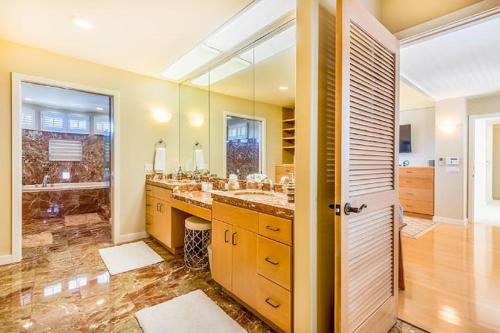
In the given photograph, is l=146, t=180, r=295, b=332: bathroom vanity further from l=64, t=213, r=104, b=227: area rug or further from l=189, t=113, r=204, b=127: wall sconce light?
l=64, t=213, r=104, b=227: area rug

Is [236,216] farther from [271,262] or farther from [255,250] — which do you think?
[271,262]

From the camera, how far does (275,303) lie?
1622 mm

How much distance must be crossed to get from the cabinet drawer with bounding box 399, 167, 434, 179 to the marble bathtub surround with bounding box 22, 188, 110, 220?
624cm

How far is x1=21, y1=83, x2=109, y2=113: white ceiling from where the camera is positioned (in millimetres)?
4531

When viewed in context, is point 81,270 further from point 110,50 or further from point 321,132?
point 321,132

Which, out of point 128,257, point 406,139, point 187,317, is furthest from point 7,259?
point 406,139

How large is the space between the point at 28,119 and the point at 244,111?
497 cm

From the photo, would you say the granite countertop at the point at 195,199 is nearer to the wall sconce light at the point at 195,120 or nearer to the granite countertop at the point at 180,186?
the granite countertop at the point at 180,186

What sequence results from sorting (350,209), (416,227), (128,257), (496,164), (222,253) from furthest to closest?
(496,164), (416,227), (128,257), (222,253), (350,209)

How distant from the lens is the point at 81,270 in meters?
2.62

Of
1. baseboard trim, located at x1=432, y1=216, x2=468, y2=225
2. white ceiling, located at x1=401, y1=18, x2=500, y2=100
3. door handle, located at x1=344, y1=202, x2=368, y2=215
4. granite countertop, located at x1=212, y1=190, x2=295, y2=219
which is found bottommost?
baseboard trim, located at x1=432, y1=216, x2=468, y2=225

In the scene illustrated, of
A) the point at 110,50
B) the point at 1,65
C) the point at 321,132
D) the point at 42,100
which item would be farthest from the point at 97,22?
the point at 42,100

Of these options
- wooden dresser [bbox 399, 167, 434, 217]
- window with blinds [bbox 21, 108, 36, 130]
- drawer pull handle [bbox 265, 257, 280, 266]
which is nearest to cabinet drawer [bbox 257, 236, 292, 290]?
drawer pull handle [bbox 265, 257, 280, 266]

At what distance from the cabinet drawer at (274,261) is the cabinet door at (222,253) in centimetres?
36
